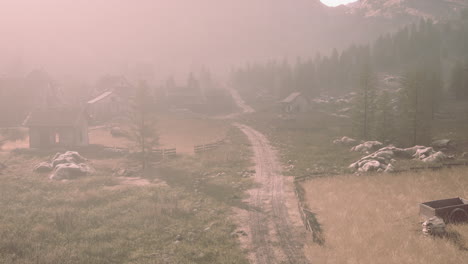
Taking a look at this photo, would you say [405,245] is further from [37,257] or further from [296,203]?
[37,257]

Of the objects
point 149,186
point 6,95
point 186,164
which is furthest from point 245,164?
point 6,95

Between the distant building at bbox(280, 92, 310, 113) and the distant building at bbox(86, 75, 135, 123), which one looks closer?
the distant building at bbox(86, 75, 135, 123)

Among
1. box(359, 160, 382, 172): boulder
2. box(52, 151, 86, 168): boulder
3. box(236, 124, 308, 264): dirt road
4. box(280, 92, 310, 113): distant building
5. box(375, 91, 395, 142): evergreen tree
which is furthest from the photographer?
box(280, 92, 310, 113): distant building

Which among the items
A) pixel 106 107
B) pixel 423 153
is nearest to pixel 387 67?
pixel 423 153

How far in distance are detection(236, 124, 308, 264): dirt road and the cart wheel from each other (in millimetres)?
7656

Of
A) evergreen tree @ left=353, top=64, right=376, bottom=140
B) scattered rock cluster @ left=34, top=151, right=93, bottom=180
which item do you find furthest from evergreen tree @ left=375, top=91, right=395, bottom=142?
scattered rock cluster @ left=34, top=151, right=93, bottom=180

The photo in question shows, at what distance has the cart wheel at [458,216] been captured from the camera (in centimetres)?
1512

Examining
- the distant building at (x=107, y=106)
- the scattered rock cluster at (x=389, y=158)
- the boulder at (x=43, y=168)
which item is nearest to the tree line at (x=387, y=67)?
the scattered rock cluster at (x=389, y=158)

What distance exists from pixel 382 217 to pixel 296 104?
7172cm

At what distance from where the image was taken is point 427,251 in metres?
12.9

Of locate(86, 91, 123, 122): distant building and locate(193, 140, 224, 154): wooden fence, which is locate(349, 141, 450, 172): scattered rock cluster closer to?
locate(193, 140, 224, 154): wooden fence

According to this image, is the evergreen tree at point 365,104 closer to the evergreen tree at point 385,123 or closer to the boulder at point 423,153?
the evergreen tree at point 385,123

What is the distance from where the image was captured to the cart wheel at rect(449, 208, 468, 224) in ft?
49.6

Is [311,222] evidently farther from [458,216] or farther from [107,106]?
[107,106]
